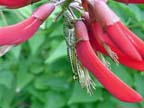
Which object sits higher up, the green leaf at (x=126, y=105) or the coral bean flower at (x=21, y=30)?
the coral bean flower at (x=21, y=30)

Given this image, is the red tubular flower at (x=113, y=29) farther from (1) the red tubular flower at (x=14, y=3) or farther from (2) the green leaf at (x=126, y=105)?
(2) the green leaf at (x=126, y=105)

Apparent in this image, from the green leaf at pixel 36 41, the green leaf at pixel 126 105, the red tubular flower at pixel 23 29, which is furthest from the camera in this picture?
the green leaf at pixel 126 105

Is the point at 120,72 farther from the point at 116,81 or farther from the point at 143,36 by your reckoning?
the point at 116,81

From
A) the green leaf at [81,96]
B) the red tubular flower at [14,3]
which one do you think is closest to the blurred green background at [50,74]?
the green leaf at [81,96]

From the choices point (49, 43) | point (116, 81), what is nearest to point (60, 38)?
point (49, 43)

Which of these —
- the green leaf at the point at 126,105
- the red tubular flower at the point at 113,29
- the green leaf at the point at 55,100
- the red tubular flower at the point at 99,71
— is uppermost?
the red tubular flower at the point at 113,29

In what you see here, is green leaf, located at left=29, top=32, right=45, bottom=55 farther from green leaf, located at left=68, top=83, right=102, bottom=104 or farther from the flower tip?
the flower tip

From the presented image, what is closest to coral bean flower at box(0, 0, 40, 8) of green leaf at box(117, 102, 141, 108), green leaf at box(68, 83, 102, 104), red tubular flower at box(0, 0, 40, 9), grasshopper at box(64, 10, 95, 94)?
red tubular flower at box(0, 0, 40, 9)
